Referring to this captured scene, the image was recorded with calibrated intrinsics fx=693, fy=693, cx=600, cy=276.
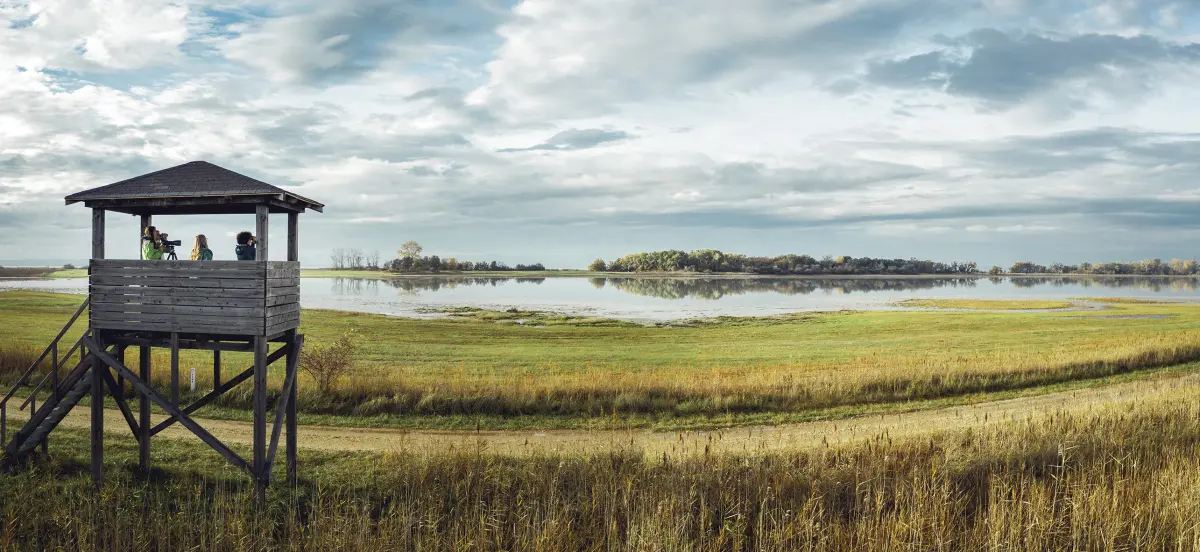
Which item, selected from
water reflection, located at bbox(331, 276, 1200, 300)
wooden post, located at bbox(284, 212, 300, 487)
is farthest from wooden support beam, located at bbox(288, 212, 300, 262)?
water reflection, located at bbox(331, 276, 1200, 300)

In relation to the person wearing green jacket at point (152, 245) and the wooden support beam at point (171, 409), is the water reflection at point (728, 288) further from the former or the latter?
the wooden support beam at point (171, 409)

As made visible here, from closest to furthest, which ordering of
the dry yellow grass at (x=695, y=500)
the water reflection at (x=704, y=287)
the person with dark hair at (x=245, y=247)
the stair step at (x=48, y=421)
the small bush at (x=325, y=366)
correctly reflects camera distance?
the dry yellow grass at (x=695, y=500) < the person with dark hair at (x=245, y=247) < the stair step at (x=48, y=421) < the small bush at (x=325, y=366) < the water reflection at (x=704, y=287)

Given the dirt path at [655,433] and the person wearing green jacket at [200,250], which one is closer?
the person wearing green jacket at [200,250]

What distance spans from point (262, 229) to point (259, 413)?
10.5 feet

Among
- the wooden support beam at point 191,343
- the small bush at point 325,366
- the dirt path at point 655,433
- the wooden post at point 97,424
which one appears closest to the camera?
the wooden support beam at point 191,343

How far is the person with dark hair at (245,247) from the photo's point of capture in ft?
40.2

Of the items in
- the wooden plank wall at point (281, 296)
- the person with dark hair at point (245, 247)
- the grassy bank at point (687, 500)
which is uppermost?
the person with dark hair at point (245, 247)

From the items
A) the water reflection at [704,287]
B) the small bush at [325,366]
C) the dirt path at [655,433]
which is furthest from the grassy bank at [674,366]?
the water reflection at [704,287]

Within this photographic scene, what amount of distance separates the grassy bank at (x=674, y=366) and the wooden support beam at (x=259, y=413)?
5439 millimetres

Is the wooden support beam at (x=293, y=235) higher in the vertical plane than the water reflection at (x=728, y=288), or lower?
higher

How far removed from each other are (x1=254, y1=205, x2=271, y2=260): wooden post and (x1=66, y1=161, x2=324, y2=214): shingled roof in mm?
163

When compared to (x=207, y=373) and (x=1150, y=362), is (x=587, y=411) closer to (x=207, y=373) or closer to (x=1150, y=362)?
(x=207, y=373)

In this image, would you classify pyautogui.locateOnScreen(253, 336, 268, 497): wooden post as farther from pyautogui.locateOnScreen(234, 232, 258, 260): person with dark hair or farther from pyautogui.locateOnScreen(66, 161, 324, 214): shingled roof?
pyautogui.locateOnScreen(66, 161, 324, 214): shingled roof

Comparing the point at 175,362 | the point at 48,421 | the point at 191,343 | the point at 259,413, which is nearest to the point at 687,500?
the point at 259,413
